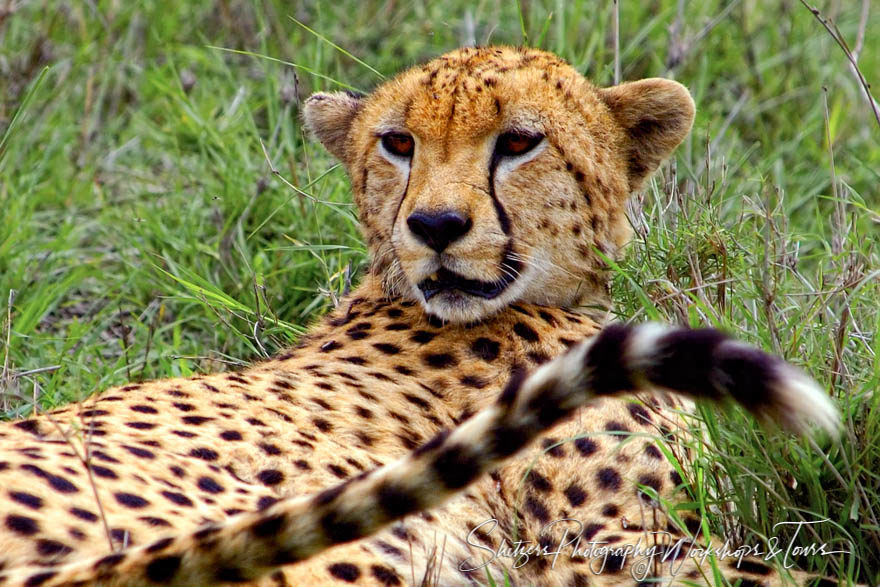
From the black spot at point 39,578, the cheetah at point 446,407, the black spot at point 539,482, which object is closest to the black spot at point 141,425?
the cheetah at point 446,407

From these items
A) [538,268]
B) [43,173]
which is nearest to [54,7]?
[43,173]

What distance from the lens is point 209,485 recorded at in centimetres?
212

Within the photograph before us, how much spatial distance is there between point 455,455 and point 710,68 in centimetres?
336

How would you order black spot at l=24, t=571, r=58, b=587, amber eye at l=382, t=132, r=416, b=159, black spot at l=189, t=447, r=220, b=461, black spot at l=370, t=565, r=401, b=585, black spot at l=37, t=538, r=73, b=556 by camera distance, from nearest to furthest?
black spot at l=24, t=571, r=58, b=587
black spot at l=37, t=538, r=73, b=556
black spot at l=370, t=565, r=401, b=585
black spot at l=189, t=447, r=220, b=461
amber eye at l=382, t=132, r=416, b=159

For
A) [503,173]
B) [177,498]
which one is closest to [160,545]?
[177,498]

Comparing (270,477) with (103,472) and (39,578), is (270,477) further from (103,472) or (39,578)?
(39,578)

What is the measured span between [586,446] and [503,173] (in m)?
0.59

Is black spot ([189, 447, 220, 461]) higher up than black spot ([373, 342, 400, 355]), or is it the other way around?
black spot ([373, 342, 400, 355])

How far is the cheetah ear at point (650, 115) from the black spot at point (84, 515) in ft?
4.78

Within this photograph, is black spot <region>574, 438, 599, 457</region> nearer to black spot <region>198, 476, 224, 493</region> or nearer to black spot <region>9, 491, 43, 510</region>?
black spot <region>198, 476, 224, 493</region>

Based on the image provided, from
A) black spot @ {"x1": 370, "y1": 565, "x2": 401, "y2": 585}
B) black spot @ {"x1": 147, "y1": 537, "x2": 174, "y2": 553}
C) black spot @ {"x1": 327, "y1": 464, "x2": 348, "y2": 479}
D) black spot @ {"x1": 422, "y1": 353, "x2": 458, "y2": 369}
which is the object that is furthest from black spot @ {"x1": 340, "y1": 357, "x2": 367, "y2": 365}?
black spot @ {"x1": 147, "y1": 537, "x2": 174, "y2": 553}

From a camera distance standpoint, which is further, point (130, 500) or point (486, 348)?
point (486, 348)

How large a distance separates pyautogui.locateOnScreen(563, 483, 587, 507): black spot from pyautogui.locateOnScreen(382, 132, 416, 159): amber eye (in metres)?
0.81

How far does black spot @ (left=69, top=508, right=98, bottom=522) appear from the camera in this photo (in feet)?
6.28
